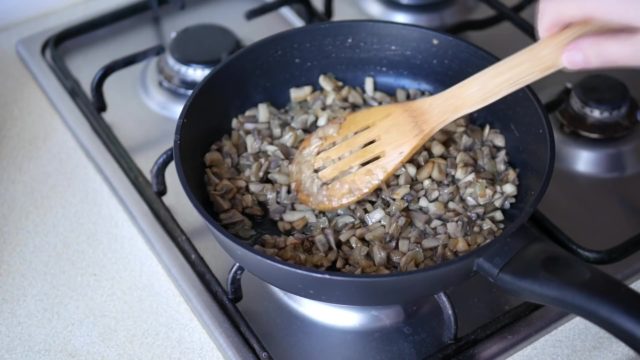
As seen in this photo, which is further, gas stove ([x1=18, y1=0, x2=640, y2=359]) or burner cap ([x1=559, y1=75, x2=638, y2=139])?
burner cap ([x1=559, y1=75, x2=638, y2=139])

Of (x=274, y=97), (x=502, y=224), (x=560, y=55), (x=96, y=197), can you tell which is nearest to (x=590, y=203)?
(x=502, y=224)

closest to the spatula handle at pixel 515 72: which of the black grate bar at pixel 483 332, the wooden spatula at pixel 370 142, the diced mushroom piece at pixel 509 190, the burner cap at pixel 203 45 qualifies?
the wooden spatula at pixel 370 142

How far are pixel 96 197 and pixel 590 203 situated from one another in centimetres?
57

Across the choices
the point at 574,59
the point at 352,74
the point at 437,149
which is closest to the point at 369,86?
the point at 352,74

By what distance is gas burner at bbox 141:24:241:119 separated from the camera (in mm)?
976

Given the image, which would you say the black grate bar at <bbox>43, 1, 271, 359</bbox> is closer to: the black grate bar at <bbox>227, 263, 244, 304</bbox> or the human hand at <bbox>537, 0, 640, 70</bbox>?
the black grate bar at <bbox>227, 263, 244, 304</bbox>

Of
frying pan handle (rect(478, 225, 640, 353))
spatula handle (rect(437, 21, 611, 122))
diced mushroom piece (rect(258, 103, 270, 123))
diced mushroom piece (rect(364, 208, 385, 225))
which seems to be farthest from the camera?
diced mushroom piece (rect(258, 103, 270, 123))

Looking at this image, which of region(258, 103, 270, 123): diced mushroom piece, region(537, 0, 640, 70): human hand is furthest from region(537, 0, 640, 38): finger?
region(258, 103, 270, 123): diced mushroom piece

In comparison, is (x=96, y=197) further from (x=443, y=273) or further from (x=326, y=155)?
(x=443, y=273)

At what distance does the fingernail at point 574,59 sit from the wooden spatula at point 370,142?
11 cm

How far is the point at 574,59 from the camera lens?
647mm

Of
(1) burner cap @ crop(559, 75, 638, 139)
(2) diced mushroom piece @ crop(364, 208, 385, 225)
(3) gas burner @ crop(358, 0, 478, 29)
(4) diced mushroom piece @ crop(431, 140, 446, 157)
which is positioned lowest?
(2) diced mushroom piece @ crop(364, 208, 385, 225)

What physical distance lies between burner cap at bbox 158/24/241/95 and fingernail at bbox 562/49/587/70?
0.47m

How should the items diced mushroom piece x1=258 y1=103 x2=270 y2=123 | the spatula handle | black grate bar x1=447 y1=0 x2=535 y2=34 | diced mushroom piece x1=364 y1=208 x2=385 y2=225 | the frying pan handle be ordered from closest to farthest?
the frying pan handle
the spatula handle
diced mushroom piece x1=364 y1=208 x2=385 y2=225
diced mushroom piece x1=258 y1=103 x2=270 y2=123
black grate bar x1=447 y1=0 x2=535 y2=34
